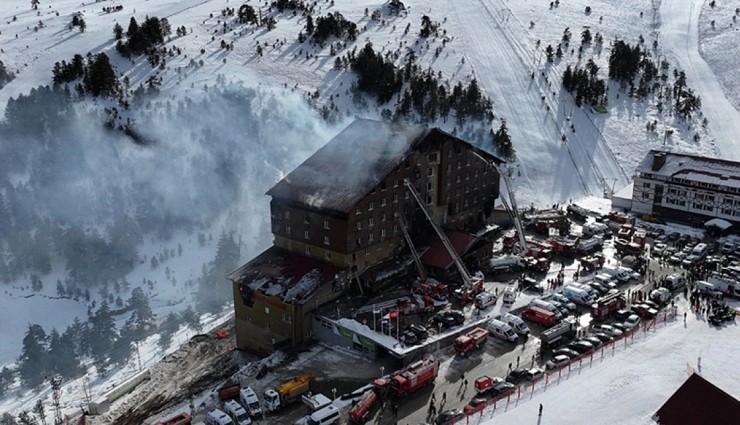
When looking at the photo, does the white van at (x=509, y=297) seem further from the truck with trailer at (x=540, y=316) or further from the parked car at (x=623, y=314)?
the parked car at (x=623, y=314)

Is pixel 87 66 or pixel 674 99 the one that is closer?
pixel 87 66

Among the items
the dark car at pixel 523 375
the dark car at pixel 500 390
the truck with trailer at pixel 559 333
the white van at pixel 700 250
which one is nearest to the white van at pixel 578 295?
the truck with trailer at pixel 559 333

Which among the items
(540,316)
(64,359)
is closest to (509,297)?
(540,316)

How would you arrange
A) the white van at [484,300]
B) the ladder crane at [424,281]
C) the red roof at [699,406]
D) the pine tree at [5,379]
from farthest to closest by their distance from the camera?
the pine tree at [5,379] < the ladder crane at [424,281] < the white van at [484,300] < the red roof at [699,406]

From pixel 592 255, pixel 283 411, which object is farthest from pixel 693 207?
pixel 283 411

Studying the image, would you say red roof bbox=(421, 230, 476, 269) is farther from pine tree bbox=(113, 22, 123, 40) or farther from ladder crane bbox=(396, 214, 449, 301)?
pine tree bbox=(113, 22, 123, 40)

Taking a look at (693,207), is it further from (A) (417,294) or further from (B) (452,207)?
(A) (417,294)

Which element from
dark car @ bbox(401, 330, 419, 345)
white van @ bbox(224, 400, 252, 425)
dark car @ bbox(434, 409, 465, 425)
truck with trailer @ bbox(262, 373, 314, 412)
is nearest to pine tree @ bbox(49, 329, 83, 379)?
white van @ bbox(224, 400, 252, 425)
